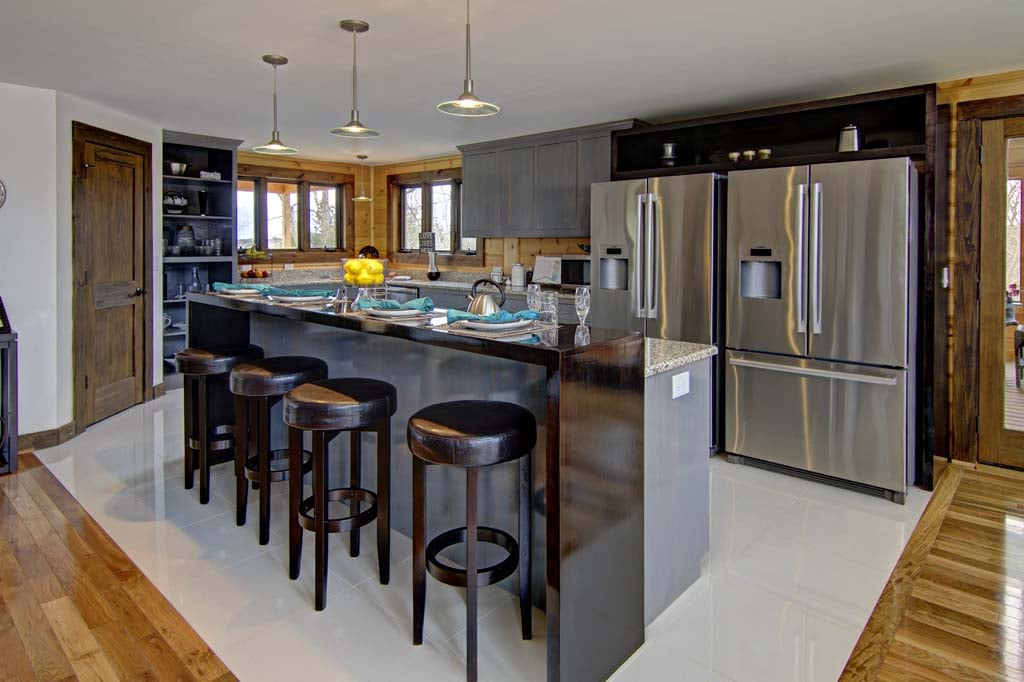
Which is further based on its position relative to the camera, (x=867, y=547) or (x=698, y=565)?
(x=867, y=547)

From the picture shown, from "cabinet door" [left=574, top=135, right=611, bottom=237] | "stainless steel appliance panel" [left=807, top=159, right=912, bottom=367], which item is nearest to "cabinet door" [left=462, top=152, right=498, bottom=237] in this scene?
"cabinet door" [left=574, top=135, right=611, bottom=237]

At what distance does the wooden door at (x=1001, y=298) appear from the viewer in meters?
3.99

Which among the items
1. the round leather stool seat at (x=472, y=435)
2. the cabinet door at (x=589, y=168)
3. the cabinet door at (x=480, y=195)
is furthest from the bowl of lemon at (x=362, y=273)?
the cabinet door at (x=480, y=195)

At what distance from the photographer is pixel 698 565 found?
2.74 m

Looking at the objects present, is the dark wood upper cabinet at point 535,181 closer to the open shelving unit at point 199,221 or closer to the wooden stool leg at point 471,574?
the open shelving unit at point 199,221

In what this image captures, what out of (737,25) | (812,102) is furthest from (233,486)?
(812,102)

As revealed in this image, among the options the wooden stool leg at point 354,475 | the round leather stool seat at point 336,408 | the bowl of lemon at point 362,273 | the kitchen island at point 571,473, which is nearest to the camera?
the kitchen island at point 571,473

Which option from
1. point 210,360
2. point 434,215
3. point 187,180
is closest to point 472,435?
point 210,360

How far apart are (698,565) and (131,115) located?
17.5ft

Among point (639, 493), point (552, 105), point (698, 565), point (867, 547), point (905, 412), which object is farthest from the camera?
point (552, 105)

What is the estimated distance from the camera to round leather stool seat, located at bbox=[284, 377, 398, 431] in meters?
2.41

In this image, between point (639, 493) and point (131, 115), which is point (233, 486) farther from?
point (131, 115)

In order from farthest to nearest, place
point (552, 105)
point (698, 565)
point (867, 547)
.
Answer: point (552, 105), point (867, 547), point (698, 565)

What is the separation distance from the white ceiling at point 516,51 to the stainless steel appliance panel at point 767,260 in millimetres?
654
